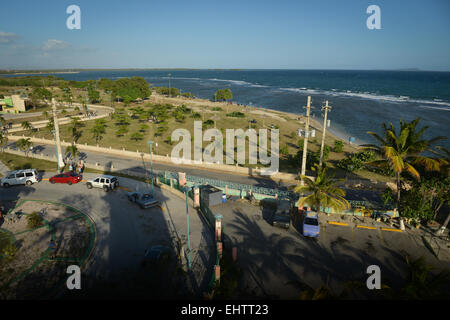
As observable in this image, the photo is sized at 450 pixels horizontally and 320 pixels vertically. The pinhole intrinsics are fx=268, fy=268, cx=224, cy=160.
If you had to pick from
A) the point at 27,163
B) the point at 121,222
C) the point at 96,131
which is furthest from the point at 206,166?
the point at 96,131

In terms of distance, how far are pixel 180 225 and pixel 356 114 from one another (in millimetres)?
84001

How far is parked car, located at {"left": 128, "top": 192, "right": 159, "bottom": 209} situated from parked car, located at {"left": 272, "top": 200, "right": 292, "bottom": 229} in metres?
10.4

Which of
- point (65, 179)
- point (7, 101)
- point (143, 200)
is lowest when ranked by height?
point (143, 200)

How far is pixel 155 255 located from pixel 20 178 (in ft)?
66.8

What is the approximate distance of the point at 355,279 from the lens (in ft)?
50.4

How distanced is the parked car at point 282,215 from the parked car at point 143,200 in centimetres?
1039

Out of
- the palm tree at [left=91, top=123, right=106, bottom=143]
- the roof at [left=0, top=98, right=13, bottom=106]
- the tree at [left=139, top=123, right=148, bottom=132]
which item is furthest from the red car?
the roof at [left=0, top=98, right=13, bottom=106]

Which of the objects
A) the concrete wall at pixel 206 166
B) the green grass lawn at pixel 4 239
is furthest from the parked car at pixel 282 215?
the green grass lawn at pixel 4 239

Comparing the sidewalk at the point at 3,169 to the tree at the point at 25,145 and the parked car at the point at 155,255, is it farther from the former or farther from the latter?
the parked car at the point at 155,255

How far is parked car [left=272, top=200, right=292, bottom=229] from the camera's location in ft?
67.9

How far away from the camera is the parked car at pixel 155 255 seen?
15.7m

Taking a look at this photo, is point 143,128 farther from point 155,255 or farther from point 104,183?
point 155,255

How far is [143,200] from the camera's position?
23297 mm

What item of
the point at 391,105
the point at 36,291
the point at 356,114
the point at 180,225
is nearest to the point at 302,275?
the point at 180,225
